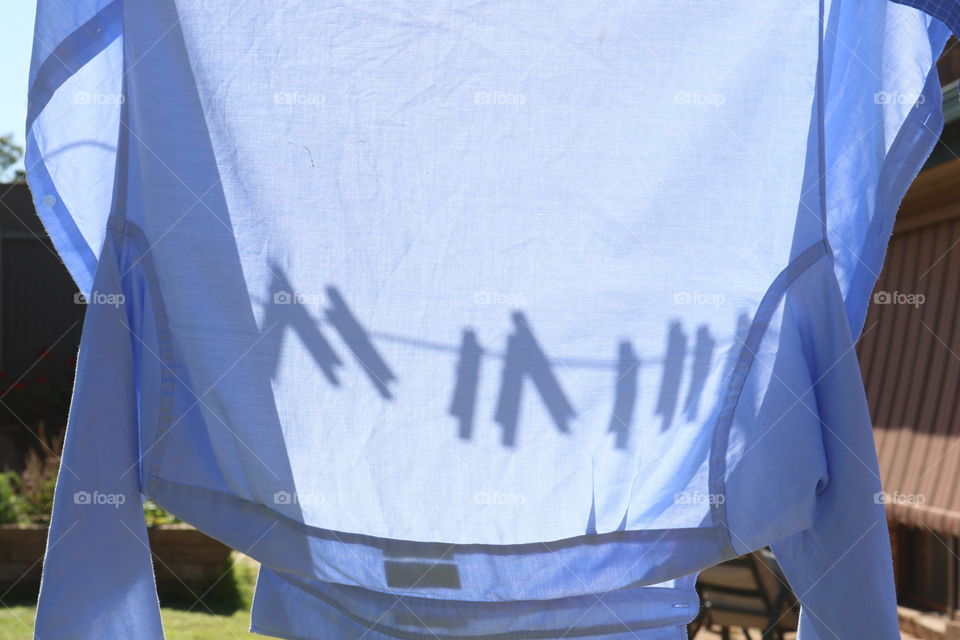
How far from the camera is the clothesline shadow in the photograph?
1.37 meters

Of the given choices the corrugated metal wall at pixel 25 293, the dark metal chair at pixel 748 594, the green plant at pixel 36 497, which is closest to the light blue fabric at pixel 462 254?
the dark metal chair at pixel 748 594

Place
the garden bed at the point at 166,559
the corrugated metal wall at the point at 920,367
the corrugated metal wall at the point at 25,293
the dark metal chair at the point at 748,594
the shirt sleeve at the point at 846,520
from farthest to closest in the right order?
the corrugated metal wall at the point at 25,293 → the garden bed at the point at 166,559 → the dark metal chair at the point at 748,594 → the corrugated metal wall at the point at 920,367 → the shirt sleeve at the point at 846,520

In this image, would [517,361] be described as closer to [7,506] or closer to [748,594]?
[748,594]

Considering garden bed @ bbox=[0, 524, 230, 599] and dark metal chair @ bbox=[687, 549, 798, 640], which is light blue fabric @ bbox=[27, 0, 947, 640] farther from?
garden bed @ bbox=[0, 524, 230, 599]

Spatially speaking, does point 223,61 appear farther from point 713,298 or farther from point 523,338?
point 713,298

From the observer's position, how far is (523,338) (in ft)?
4.49

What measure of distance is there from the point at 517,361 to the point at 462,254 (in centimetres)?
19

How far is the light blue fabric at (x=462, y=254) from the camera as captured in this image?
1.37 meters

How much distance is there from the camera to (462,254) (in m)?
1.37

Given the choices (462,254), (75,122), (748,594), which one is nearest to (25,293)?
(748,594)

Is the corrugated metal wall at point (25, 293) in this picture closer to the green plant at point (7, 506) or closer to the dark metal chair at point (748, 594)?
the green plant at point (7, 506)

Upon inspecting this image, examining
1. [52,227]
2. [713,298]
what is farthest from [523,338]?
[52,227]

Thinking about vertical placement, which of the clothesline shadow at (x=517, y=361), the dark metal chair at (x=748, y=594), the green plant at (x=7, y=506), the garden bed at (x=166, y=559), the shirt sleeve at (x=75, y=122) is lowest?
the garden bed at (x=166, y=559)

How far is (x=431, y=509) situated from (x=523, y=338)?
0.30 meters
